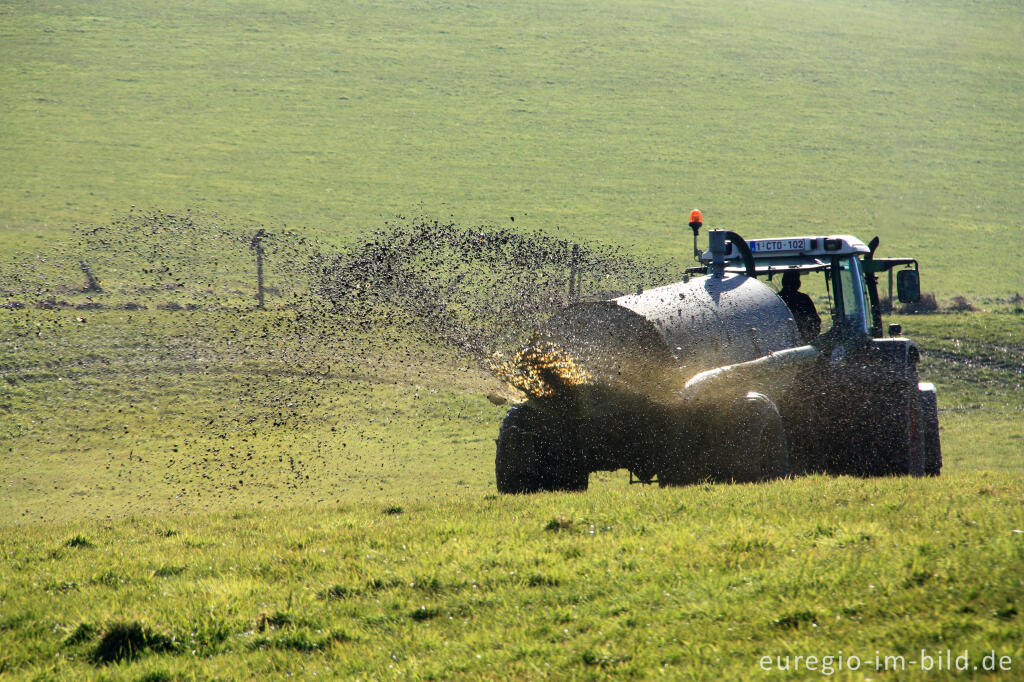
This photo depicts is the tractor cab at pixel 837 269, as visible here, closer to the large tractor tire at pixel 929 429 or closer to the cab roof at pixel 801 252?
the cab roof at pixel 801 252

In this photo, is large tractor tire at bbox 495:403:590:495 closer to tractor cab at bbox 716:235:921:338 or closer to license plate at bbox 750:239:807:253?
tractor cab at bbox 716:235:921:338

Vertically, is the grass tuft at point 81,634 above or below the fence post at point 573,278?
below

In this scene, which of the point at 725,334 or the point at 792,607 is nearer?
the point at 792,607

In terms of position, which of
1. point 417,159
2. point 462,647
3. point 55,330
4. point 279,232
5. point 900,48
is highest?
point 900,48

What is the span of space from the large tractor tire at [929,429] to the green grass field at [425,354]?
1291 mm

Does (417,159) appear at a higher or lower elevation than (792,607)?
higher

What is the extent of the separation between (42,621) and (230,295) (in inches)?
1013

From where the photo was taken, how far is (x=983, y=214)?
58.2 m

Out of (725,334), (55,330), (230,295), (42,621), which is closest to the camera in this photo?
(42,621)

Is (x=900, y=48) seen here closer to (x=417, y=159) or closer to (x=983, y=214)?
(x=983, y=214)

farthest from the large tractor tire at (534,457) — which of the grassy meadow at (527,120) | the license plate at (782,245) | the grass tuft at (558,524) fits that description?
the grassy meadow at (527,120)

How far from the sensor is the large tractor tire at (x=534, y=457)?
11.5 metres

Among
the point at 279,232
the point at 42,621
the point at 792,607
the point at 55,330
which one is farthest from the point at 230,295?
the point at 792,607

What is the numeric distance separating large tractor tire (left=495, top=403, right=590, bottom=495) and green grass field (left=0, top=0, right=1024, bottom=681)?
0.43 meters
